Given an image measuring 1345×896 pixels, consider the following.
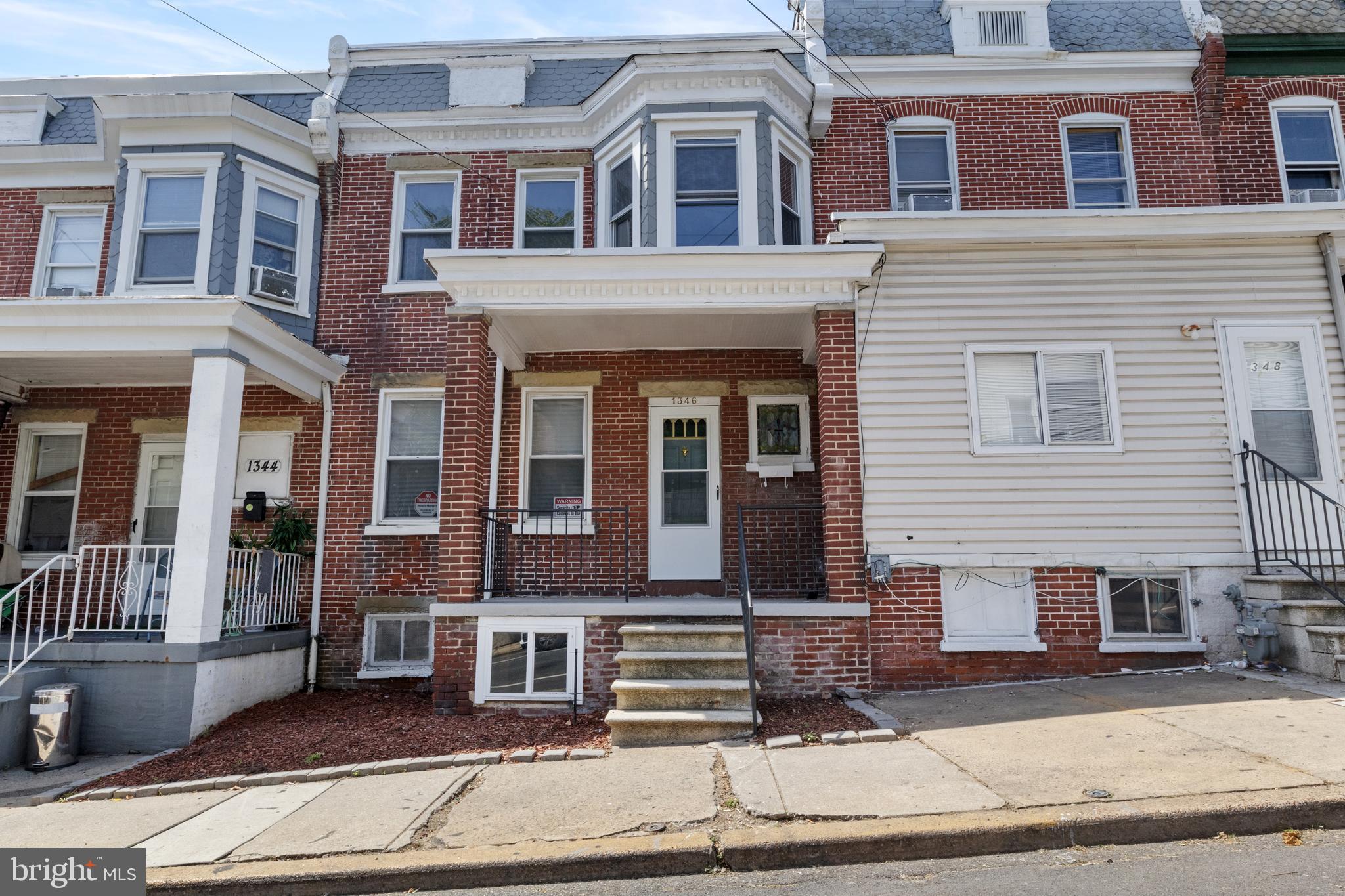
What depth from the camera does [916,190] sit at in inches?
403

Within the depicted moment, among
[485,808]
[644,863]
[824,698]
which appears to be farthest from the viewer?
[824,698]

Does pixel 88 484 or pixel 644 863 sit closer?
pixel 644 863

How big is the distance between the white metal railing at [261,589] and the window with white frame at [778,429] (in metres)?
5.50

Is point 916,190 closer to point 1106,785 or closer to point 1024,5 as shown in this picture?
point 1024,5

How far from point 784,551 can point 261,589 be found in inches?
226

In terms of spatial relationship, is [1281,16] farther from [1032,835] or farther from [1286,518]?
[1032,835]

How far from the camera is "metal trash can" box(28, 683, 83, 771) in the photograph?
21.7 ft

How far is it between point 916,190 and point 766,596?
5545mm

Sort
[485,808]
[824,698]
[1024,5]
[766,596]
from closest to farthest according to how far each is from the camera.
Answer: [485,808] → [824,698] → [766,596] → [1024,5]

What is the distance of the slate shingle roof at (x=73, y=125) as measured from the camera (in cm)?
1082

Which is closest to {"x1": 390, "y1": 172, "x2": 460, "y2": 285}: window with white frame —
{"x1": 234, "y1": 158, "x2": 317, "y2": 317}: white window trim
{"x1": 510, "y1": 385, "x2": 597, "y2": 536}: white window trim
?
{"x1": 234, "y1": 158, "x2": 317, "y2": 317}: white window trim

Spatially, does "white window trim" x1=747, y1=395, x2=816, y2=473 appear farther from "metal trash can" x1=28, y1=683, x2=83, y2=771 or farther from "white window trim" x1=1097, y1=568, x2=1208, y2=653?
"metal trash can" x1=28, y1=683, x2=83, y2=771

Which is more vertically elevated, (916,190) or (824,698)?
(916,190)

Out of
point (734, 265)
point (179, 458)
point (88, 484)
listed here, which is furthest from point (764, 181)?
Result: point (88, 484)
